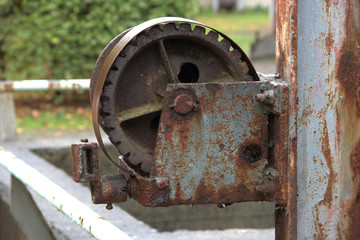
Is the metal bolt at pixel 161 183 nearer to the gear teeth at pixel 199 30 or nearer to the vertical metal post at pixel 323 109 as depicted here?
the vertical metal post at pixel 323 109

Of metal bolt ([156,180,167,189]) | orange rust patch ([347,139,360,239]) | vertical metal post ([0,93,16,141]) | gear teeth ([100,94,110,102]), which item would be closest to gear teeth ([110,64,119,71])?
gear teeth ([100,94,110,102])

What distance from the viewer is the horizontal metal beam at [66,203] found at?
8.03 ft

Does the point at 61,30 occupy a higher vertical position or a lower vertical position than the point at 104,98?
higher

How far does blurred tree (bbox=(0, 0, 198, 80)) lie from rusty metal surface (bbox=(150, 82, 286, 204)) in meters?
6.52

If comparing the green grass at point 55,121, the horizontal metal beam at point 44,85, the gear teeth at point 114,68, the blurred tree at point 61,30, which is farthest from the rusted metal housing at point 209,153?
the blurred tree at point 61,30

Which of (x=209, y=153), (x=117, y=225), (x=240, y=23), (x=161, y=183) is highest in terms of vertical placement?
(x=240, y=23)

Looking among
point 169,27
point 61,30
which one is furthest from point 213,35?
point 61,30

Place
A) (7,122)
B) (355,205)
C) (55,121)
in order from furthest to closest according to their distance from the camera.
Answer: (55,121) → (7,122) → (355,205)

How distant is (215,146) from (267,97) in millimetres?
265

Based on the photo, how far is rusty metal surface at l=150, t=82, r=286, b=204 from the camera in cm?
272

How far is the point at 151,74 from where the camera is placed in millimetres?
2846

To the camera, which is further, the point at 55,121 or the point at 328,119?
the point at 55,121

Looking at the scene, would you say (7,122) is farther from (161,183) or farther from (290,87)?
(290,87)

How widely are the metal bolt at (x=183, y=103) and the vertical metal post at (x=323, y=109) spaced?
37cm
